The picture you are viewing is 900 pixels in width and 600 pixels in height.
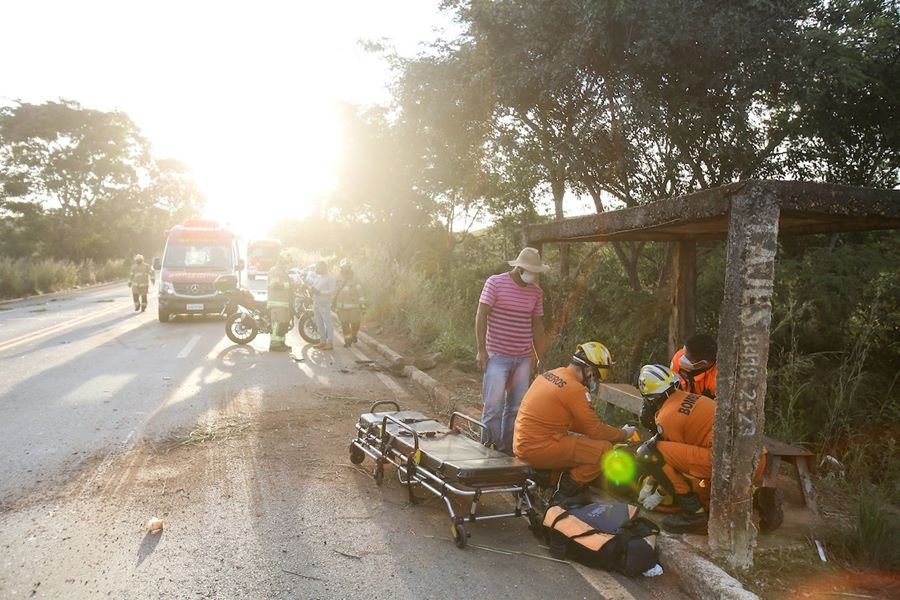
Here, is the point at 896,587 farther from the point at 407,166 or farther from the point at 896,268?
the point at 407,166

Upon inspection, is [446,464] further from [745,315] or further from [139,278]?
[139,278]

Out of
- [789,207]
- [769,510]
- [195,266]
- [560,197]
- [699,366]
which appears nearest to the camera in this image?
[789,207]

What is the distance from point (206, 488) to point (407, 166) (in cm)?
1653

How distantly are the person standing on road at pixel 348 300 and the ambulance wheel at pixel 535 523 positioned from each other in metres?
8.79

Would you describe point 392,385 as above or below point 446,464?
below

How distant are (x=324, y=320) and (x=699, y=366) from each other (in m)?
9.06

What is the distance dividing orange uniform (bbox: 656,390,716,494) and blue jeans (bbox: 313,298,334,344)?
29.8 feet

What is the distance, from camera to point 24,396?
823 centimetres

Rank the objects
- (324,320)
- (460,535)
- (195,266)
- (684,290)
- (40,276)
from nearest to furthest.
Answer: (460,535)
(684,290)
(324,320)
(195,266)
(40,276)

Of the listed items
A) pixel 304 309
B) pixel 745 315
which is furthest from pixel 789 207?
pixel 304 309

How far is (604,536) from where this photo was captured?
4.08 meters

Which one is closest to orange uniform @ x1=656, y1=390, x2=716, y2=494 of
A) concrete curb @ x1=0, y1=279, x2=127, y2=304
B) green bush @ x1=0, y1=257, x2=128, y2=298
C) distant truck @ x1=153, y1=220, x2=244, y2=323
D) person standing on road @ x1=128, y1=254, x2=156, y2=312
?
distant truck @ x1=153, y1=220, x2=244, y2=323

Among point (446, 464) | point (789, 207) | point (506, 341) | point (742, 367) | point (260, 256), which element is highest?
point (789, 207)

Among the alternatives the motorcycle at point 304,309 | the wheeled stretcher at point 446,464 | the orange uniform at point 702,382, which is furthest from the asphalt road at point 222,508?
the motorcycle at point 304,309
